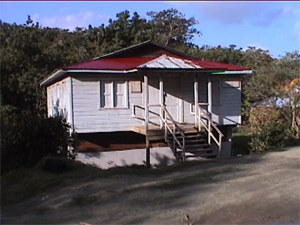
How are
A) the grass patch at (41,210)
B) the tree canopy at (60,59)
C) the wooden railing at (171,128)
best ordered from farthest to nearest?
the tree canopy at (60,59) < the wooden railing at (171,128) < the grass patch at (41,210)

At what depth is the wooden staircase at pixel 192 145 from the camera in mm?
15773

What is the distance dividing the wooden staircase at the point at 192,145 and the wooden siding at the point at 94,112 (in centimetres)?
226

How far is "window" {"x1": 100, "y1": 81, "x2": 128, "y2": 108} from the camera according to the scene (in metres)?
18.0

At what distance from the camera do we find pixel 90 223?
690cm

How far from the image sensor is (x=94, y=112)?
58.2ft

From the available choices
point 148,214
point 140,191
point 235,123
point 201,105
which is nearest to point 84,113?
point 201,105

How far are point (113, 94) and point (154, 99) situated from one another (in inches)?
70.1

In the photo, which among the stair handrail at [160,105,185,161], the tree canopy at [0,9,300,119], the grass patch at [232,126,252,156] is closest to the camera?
the stair handrail at [160,105,185,161]

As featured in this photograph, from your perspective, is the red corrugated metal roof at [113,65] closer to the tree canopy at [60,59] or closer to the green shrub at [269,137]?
the green shrub at [269,137]

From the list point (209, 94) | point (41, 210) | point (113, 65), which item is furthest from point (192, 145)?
point (41, 210)

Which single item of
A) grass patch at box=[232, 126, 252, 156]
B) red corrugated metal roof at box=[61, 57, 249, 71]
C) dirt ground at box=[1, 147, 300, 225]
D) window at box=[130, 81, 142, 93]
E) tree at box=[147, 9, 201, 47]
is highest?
tree at box=[147, 9, 201, 47]

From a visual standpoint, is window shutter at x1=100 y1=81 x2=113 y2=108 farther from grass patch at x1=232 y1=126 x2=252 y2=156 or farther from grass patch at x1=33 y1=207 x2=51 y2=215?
grass patch at x1=33 y1=207 x2=51 y2=215

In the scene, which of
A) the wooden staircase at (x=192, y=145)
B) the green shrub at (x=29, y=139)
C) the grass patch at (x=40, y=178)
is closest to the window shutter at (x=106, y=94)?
the wooden staircase at (x=192, y=145)

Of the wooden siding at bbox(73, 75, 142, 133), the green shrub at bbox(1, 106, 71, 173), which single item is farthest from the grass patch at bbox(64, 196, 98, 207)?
the wooden siding at bbox(73, 75, 142, 133)
